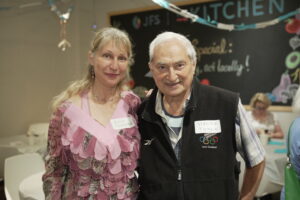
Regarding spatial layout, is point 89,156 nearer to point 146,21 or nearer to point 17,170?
point 17,170

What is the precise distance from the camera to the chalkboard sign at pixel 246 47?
12.3 feet

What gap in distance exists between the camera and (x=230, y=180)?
1.29 meters

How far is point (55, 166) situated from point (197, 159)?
674 mm

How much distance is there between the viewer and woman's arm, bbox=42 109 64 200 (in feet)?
4.70

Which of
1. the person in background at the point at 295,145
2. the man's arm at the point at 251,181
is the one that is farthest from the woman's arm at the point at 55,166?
the person in background at the point at 295,145

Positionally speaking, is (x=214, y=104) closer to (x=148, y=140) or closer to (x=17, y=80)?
(x=148, y=140)

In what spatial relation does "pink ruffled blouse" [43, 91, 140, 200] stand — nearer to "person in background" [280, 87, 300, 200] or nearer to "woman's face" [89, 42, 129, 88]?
"woman's face" [89, 42, 129, 88]

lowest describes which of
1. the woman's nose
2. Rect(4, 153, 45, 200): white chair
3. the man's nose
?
Rect(4, 153, 45, 200): white chair

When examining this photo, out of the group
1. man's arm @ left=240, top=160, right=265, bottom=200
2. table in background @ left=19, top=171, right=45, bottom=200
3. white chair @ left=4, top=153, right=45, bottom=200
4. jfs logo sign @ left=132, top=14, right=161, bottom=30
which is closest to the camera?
man's arm @ left=240, top=160, right=265, bottom=200

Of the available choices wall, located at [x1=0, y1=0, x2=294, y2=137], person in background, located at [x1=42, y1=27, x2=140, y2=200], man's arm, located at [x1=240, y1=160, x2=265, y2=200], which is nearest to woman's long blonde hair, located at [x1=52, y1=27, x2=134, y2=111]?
person in background, located at [x1=42, y1=27, x2=140, y2=200]

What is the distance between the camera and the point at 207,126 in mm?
1297

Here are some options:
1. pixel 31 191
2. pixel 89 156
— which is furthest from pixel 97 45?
pixel 31 191

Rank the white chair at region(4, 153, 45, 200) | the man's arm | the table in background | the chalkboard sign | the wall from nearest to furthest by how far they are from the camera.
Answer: the man's arm < the table in background < the white chair at region(4, 153, 45, 200) < the chalkboard sign < the wall

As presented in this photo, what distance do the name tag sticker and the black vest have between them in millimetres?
13
